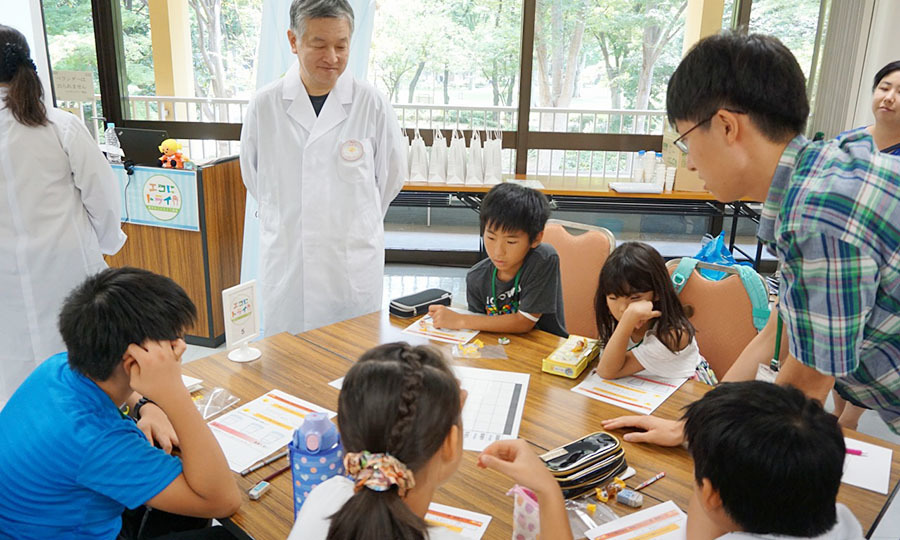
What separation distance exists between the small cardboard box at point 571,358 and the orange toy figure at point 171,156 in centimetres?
230

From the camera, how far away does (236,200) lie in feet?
11.6

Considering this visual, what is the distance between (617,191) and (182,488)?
12.1 ft

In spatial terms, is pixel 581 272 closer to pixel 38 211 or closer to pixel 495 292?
pixel 495 292

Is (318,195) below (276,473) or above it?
above

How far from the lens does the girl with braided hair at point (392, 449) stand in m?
0.85

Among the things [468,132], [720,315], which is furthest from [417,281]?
[720,315]

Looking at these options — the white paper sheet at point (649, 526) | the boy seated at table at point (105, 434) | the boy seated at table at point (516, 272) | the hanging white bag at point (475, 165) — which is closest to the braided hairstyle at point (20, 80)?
the boy seated at table at point (105, 434)

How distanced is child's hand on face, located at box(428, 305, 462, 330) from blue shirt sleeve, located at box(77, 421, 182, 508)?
101cm

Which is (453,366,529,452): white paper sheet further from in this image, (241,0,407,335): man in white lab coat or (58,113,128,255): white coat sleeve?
(58,113,128,255): white coat sleeve

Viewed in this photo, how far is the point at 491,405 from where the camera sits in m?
1.57

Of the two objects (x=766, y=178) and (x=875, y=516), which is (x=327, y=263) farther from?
(x=875, y=516)

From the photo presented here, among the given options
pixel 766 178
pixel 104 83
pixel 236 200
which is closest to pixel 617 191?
pixel 236 200

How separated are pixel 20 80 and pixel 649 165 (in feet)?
12.3

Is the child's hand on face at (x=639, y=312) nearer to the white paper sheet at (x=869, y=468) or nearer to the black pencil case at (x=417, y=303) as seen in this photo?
the white paper sheet at (x=869, y=468)
